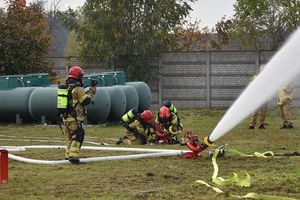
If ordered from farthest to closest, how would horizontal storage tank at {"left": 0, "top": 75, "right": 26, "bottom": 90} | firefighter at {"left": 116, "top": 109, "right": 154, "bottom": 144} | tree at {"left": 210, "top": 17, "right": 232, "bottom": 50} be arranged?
tree at {"left": 210, "top": 17, "right": 232, "bottom": 50}, horizontal storage tank at {"left": 0, "top": 75, "right": 26, "bottom": 90}, firefighter at {"left": 116, "top": 109, "right": 154, "bottom": 144}

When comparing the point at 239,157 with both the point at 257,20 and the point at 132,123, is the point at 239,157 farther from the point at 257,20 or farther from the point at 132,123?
the point at 257,20

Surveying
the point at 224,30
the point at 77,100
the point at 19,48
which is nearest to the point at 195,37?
the point at 224,30

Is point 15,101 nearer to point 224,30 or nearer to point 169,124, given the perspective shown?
point 169,124

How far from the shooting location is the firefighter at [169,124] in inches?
569

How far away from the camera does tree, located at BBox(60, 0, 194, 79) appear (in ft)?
91.6

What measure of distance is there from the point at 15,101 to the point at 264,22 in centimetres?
1521

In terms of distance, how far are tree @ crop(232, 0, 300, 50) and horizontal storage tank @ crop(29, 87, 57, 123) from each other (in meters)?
13.3

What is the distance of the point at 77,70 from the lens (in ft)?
36.3

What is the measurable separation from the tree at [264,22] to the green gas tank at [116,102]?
11724 millimetres

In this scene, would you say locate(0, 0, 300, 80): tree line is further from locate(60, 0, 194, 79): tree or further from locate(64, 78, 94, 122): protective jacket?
locate(64, 78, 94, 122): protective jacket

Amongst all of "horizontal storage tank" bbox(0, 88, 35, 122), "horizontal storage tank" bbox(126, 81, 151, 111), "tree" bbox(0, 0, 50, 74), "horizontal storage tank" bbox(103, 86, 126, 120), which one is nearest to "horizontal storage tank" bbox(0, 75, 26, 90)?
"horizontal storage tank" bbox(0, 88, 35, 122)

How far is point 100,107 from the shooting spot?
19406mm

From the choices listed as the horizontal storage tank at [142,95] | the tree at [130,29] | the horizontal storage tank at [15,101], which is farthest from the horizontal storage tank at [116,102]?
the tree at [130,29]

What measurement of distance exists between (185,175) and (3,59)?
56.0 feet
